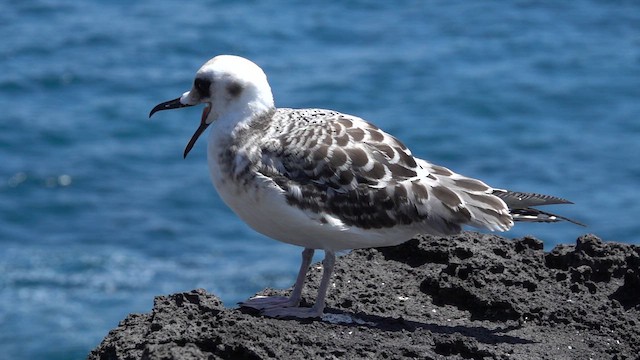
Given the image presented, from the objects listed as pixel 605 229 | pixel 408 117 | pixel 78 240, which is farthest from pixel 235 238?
pixel 605 229

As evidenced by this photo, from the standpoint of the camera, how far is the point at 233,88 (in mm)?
8625

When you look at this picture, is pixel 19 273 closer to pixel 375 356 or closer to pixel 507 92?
pixel 507 92

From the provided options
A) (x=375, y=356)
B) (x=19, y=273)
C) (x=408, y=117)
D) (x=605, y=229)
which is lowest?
(x=375, y=356)

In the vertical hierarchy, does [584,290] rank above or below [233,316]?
above

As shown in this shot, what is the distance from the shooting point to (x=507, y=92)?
2219 centimetres

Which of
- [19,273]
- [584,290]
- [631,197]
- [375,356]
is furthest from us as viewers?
[631,197]

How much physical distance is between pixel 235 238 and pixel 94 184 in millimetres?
2655

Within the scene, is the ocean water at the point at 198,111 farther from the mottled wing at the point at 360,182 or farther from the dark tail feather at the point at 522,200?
the mottled wing at the point at 360,182

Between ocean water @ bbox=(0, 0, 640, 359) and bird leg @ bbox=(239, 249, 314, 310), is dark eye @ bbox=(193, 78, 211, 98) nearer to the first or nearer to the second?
bird leg @ bbox=(239, 249, 314, 310)

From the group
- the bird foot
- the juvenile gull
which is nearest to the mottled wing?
the juvenile gull

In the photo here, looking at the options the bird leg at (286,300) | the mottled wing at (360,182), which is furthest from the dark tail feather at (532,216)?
the bird leg at (286,300)

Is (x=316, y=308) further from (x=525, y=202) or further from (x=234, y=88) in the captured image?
(x=525, y=202)

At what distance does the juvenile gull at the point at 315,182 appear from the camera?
27.4 ft

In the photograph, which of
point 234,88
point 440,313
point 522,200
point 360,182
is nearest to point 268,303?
point 360,182
